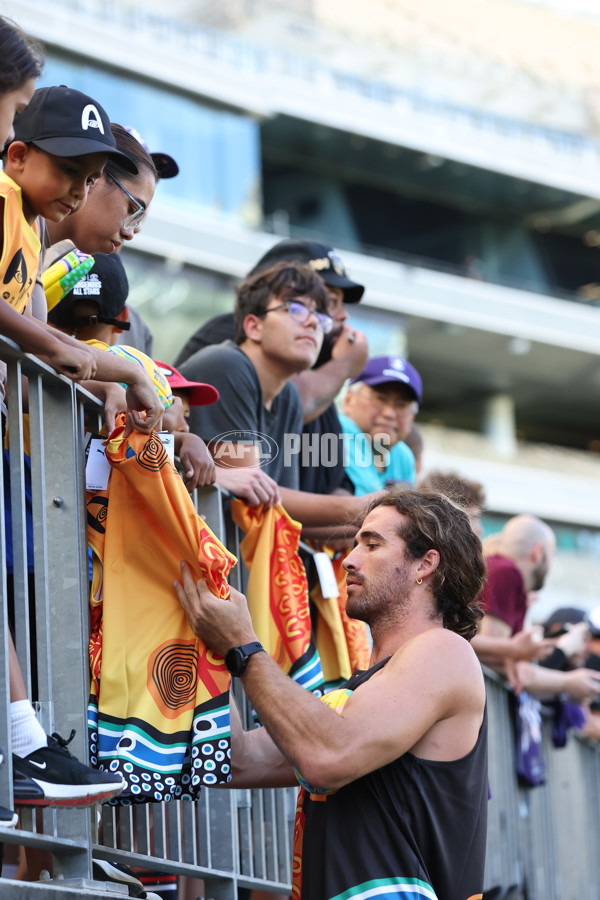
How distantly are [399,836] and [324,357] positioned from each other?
301 cm

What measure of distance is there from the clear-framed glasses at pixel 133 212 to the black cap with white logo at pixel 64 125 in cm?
45

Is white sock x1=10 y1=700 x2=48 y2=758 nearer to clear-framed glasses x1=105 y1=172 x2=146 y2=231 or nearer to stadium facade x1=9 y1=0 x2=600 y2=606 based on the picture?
clear-framed glasses x1=105 y1=172 x2=146 y2=231

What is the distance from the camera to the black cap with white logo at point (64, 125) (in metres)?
3.15

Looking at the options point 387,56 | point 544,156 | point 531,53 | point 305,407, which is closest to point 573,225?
point 544,156

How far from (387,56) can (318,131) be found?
8580 mm

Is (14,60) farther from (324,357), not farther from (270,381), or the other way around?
(324,357)

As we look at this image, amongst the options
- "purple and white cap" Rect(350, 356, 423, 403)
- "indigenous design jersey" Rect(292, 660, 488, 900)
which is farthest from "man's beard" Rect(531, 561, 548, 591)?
"indigenous design jersey" Rect(292, 660, 488, 900)

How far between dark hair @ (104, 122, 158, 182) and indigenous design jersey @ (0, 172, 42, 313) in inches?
26.5

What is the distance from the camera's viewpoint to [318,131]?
1299 inches

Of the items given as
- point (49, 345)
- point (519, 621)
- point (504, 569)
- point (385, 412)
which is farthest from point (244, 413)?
point (519, 621)

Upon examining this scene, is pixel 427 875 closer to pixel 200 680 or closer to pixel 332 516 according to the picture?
pixel 200 680

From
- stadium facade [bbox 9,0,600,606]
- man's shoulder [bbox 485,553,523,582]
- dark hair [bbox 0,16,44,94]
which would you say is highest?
stadium facade [bbox 9,0,600,606]

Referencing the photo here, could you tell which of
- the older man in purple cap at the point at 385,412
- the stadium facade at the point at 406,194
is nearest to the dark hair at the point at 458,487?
the older man in purple cap at the point at 385,412

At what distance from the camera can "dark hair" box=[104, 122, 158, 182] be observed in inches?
148
